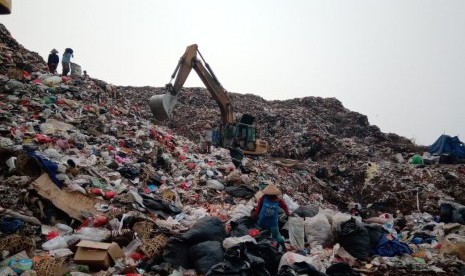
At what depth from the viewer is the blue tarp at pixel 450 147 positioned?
41.2 ft

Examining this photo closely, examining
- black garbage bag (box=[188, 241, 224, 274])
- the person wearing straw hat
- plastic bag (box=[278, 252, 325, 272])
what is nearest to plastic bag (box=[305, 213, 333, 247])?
the person wearing straw hat

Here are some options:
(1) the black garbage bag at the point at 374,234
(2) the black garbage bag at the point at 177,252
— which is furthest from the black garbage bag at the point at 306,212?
(2) the black garbage bag at the point at 177,252

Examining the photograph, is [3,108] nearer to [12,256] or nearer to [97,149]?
[97,149]

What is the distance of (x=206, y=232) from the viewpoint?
163 inches

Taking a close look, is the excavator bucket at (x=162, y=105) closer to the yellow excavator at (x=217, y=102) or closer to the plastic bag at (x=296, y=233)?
the yellow excavator at (x=217, y=102)

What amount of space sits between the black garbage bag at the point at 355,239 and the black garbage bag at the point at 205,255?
6.74ft

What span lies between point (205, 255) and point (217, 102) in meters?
8.34

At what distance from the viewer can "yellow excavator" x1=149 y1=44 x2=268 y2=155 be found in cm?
932

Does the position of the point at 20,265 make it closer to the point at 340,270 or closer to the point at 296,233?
the point at 340,270

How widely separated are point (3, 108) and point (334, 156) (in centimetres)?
1220

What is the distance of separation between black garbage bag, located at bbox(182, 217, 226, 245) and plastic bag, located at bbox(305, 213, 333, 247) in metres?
1.43

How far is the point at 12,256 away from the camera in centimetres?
346

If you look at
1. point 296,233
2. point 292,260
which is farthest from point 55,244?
point 296,233

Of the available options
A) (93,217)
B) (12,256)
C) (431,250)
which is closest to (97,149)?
(93,217)
